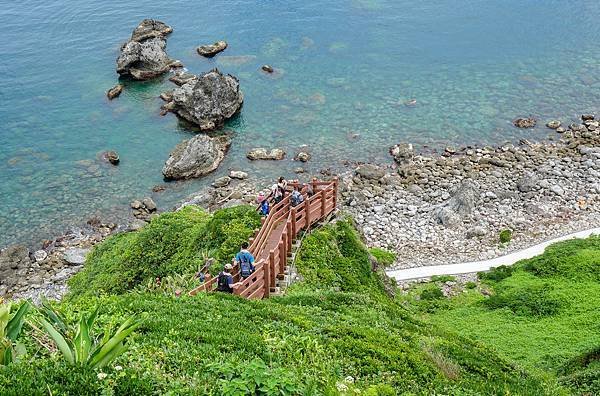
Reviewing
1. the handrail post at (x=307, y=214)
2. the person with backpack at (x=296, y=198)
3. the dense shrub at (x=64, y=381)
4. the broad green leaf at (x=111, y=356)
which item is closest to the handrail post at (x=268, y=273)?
the handrail post at (x=307, y=214)

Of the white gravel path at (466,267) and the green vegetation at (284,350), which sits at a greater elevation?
the green vegetation at (284,350)

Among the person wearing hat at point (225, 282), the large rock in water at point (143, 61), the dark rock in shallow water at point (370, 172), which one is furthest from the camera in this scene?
the large rock in water at point (143, 61)

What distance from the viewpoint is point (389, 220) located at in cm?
4488

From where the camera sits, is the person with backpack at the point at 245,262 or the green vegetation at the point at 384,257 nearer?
the person with backpack at the point at 245,262

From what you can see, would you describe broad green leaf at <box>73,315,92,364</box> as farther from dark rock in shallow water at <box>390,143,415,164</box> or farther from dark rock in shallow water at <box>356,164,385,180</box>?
dark rock in shallow water at <box>390,143,415,164</box>

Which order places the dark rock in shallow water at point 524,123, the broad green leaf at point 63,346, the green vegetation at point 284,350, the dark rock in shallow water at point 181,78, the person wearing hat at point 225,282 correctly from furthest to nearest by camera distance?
1. the dark rock in shallow water at point 181,78
2. the dark rock in shallow water at point 524,123
3. the person wearing hat at point 225,282
4. the green vegetation at point 284,350
5. the broad green leaf at point 63,346

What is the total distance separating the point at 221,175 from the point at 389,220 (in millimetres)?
16148

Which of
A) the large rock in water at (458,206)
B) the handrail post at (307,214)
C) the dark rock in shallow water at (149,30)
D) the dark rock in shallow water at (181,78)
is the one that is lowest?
the large rock in water at (458,206)

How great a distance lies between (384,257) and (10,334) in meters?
30.3

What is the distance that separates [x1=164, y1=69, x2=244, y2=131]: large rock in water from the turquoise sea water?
5.59 ft

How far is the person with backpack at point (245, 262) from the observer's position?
848 inches

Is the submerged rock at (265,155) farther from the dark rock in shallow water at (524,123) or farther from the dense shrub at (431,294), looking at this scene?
the dark rock in shallow water at (524,123)

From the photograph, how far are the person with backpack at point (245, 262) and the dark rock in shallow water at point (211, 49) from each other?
5441cm

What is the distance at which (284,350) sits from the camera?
1549 cm
